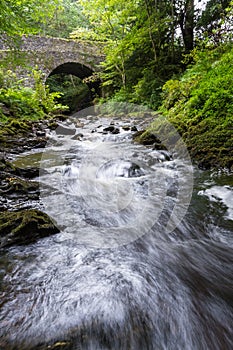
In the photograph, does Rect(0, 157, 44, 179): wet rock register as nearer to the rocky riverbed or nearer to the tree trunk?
the rocky riverbed

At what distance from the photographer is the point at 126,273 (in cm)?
180

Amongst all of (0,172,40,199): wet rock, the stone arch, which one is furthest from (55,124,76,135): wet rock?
the stone arch

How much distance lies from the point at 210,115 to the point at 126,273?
168 inches

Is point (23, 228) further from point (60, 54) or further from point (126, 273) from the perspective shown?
point (60, 54)

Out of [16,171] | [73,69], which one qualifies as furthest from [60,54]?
[16,171]

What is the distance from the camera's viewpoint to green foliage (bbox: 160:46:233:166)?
4.25 m

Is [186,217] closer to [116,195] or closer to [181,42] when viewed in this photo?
[116,195]

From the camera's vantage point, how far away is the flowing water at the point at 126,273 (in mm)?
1296

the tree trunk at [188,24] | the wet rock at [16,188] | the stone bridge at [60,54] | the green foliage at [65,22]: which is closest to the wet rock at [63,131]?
the wet rock at [16,188]

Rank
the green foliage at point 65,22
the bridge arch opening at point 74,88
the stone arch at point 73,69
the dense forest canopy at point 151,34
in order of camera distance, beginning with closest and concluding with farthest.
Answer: the dense forest canopy at point 151,34 < the stone arch at point 73,69 < the bridge arch opening at point 74,88 < the green foliage at point 65,22

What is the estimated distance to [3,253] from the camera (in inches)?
76.4

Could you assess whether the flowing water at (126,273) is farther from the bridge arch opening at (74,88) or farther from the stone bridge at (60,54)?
the bridge arch opening at (74,88)

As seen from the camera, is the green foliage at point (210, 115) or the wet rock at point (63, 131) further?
the wet rock at point (63, 131)

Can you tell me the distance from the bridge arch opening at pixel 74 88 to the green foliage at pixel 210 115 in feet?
43.4
